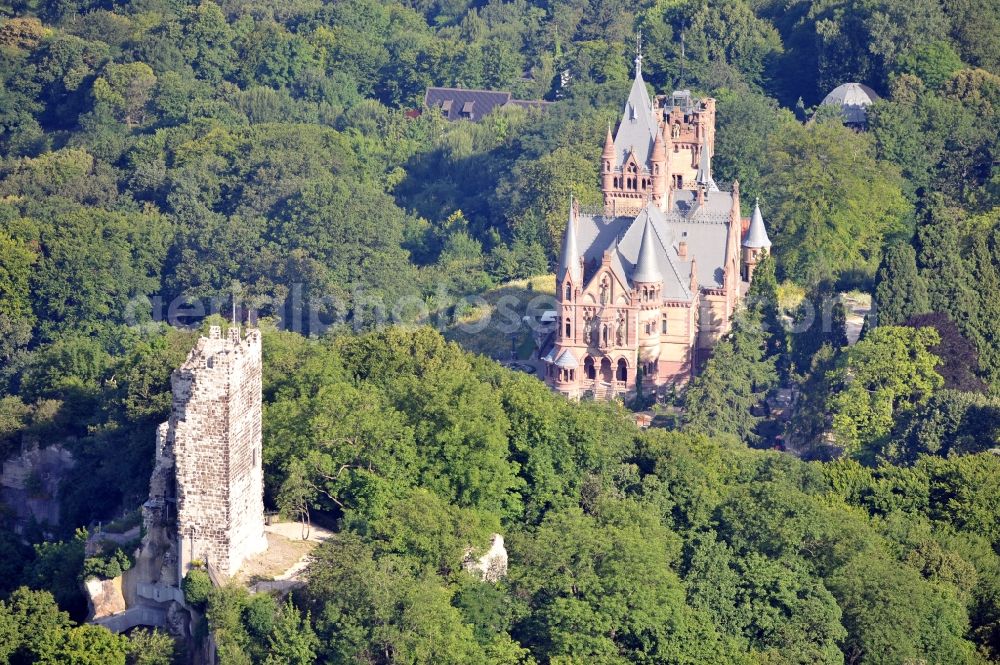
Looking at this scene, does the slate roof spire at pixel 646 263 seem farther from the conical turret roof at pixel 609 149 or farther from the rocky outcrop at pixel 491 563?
the rocky outcrop at pixel 491 563

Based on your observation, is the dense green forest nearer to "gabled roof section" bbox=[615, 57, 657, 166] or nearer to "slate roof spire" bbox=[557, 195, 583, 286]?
"slate roof spire" bbox=[557, 195, 583, 286]

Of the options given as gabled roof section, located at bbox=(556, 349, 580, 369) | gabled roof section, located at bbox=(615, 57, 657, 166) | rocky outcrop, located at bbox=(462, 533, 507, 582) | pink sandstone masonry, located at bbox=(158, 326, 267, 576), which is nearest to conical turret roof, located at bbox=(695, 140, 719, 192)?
gabled roof section, located at bbox=(615, 57, 657, 166)

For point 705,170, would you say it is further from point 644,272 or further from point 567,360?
point 567,360

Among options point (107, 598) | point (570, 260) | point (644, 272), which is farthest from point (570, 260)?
point (107, 598)

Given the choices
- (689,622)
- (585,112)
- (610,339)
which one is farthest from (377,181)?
(689,622)

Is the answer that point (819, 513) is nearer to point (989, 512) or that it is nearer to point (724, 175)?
point (989, 512)

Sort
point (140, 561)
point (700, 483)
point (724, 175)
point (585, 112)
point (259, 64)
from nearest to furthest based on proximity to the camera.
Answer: point (140, 561) → point (700, 483) → point (724, 175) → point (585, 112) → point (259, 64)

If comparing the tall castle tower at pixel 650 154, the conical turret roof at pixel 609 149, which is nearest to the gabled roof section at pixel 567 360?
the tall castle tower at pixel 650 154
